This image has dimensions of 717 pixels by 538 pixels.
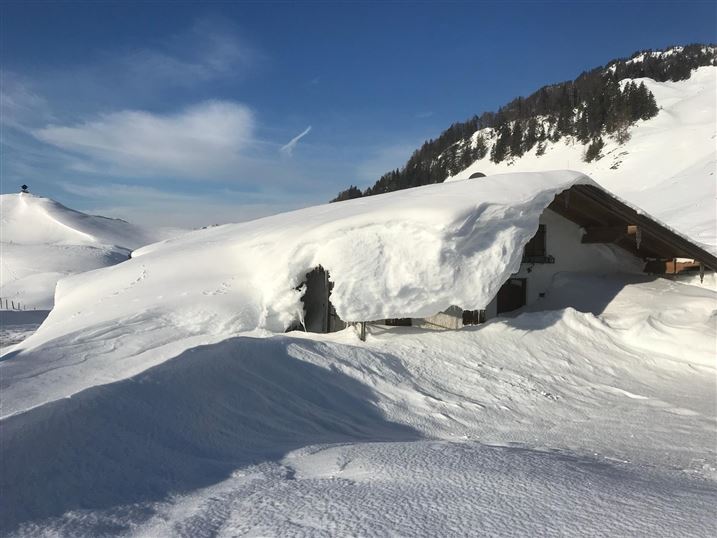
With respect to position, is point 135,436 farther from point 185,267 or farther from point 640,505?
point 185,267

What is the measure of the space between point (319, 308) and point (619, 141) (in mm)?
51159

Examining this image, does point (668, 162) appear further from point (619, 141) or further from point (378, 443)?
point (378, 443)

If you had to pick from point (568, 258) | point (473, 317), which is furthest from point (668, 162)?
point (473, 317)

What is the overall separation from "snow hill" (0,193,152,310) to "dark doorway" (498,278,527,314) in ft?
80.6

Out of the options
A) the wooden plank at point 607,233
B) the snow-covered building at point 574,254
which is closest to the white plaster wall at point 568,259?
the snow-covered building at point 574,254

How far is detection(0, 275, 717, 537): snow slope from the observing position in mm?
2908

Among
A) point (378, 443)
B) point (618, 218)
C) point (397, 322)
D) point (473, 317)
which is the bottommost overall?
point (378, 443)

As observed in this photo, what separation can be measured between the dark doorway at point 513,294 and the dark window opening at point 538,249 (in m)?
0.73

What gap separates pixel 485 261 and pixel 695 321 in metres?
5.78

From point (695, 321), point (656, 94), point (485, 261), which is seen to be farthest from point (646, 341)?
point (656, 94)

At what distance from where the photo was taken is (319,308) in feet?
39.5

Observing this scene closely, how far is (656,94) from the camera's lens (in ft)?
207

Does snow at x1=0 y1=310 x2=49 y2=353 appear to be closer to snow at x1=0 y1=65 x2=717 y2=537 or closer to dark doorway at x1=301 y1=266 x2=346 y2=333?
snow at x1=0 y1=65 x2=717 y2=537

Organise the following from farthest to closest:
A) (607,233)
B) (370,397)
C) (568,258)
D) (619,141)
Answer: (619,141) < (568,258) < (607,233) < (370,397)
